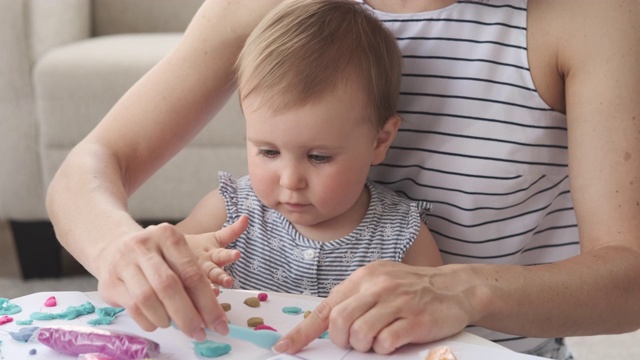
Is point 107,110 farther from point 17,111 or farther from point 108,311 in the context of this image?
point 108,311

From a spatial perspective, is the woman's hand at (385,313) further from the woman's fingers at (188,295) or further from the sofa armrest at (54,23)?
the sofa armrest at (54,23)

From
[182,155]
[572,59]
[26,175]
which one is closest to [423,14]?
[572,59]

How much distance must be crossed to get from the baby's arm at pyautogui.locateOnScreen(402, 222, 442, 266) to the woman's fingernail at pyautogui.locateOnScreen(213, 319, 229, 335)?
0.37m

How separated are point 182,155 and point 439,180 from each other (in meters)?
1.45

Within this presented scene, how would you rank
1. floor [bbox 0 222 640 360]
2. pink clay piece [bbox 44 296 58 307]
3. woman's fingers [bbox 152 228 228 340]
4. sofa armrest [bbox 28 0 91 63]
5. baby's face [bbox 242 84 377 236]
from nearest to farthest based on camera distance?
woman's fingers [bbox 152 228 228 340] < pink clay piece [bbox 44 296 58 307] < baby's face [bbox 242 84 377 236] < floor [bbox 0 222 640 360] < sofa armrest [bbox 28 0 91 63]

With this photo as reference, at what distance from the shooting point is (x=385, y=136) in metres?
1.23

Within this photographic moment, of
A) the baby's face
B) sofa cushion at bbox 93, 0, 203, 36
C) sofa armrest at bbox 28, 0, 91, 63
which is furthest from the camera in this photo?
sofa cushion at bbox 93, 0, 203, 36

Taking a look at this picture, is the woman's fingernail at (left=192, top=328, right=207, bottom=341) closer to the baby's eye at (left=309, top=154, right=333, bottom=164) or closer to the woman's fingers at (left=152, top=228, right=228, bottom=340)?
the woman's fingers at (left=152, top=228, right=228, bottom=340)

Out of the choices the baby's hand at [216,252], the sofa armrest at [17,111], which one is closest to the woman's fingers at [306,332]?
the baby's hand at [216,252]

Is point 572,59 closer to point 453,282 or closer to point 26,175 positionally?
point 453,282

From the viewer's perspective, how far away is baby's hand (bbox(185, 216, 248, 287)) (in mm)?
990

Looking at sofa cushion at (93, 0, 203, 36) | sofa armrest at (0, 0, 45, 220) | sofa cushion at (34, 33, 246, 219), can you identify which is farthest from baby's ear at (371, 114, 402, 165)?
sofa cushion at (93, 0, 203, 36)

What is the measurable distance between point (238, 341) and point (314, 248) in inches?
12.8

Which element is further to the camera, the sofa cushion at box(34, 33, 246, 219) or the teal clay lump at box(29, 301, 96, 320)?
the sofa cushion at box(34, 33, 246, 219)
